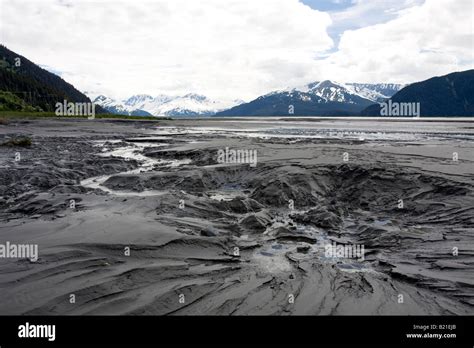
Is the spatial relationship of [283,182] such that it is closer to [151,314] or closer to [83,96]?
[151,314]

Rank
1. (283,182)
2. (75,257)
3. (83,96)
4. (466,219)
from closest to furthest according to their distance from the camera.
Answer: (75,257), (466,219), (283,182), (83,96)
